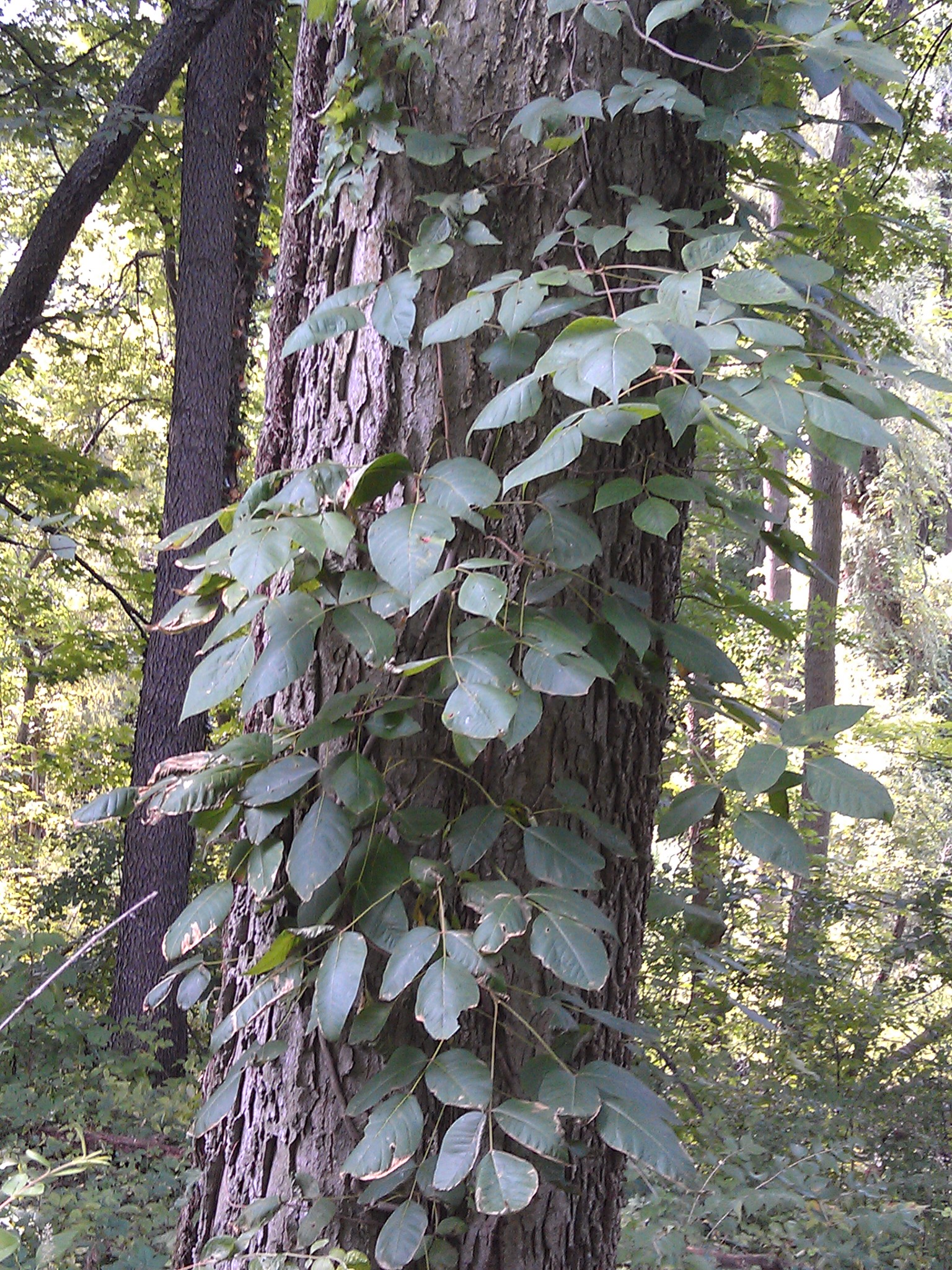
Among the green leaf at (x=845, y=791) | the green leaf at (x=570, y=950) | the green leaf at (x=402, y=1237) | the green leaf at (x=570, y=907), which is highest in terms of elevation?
the green leaf at (x=845, y=791)

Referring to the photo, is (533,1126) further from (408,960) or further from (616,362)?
(616,362)

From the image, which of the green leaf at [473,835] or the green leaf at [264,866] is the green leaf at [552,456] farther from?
the green leaf at [264,866]

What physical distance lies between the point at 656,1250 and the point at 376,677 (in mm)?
1798

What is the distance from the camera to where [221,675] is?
1.14 metres

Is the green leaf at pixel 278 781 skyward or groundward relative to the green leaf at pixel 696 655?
groundward

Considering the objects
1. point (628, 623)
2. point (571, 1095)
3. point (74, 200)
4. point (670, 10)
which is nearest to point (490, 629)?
point (628, 623)

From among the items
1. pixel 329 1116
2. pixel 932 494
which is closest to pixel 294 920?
pixel 329 1116

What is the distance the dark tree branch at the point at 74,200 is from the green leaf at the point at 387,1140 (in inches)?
179

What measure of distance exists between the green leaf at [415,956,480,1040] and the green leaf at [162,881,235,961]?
13.4 inches

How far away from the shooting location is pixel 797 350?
99cm

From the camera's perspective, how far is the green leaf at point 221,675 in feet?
3.70

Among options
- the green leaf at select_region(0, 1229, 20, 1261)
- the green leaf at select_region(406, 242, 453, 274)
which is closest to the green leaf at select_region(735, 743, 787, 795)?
the green leaf at select_region(406, 242, 453, 274)

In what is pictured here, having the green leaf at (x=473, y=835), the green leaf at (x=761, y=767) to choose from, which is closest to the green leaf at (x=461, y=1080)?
the green leaf at (x=473, y=835)

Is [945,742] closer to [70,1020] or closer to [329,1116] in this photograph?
[70,1020]
